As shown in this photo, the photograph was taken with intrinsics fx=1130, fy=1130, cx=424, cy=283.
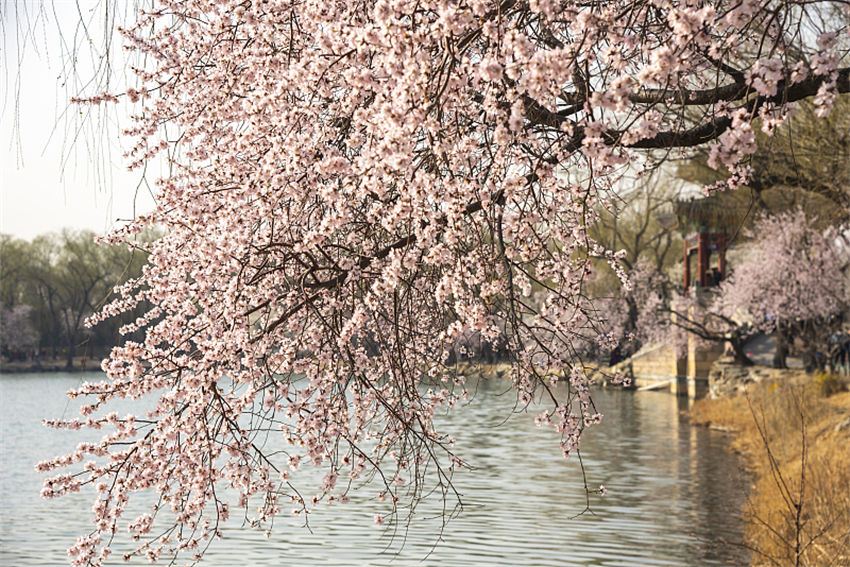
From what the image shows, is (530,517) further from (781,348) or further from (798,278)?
(781,348)

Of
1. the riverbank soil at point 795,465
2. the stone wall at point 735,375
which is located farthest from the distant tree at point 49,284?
the riverbank soil at point 795,465

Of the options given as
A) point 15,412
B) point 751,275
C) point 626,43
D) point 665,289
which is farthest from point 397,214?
point 665,289

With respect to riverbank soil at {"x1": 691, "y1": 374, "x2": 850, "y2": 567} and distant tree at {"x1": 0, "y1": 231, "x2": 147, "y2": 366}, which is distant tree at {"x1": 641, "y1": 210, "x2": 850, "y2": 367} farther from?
distant tree at {"x1": 0, "y1": 231, "x2": 147, "y2": 366}

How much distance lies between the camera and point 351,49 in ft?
13.3

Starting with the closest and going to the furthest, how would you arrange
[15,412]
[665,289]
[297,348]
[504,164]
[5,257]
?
[504,164]
[297,348]
[15,412]
[665,289]
[5,257]

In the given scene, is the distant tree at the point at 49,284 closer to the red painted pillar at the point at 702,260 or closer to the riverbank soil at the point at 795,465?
the red painted pillar at the point at 702,260

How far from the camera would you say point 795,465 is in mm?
15852

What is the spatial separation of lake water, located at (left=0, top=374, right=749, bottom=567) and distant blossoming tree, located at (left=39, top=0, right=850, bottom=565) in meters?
4.00

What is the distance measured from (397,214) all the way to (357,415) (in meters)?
2.24

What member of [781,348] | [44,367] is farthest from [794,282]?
[44,367]

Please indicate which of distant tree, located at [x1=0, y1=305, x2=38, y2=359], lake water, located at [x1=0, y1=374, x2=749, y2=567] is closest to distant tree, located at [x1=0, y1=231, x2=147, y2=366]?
distant tree, located at [x1=0, y1=305, x2=38, y2=359]

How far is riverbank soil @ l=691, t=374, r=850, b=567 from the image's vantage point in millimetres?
8703

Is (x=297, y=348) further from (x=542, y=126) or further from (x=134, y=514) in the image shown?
(x=134, y=514)

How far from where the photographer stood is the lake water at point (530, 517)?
1387 cm
